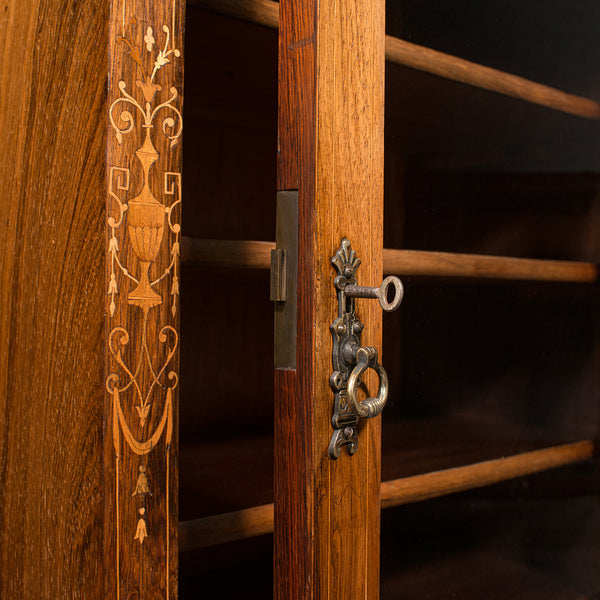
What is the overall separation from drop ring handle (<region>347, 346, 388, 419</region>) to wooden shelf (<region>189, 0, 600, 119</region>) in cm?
28

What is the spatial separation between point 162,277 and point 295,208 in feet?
0.34

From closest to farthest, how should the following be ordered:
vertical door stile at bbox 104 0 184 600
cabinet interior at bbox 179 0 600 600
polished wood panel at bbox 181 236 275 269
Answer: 1. vertical door stile at bbox 104 0 184 600
2. polished wood panel at bbox 181 236 275 269
3. cabinet interior at bbox 179 0 600 600

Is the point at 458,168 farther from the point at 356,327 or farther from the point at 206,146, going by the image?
the point at 206,146

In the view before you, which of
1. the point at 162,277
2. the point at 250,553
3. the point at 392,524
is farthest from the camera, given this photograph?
the point at 250,553

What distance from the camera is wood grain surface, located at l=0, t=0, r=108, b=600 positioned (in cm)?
49

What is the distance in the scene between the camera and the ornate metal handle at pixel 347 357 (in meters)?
0.53

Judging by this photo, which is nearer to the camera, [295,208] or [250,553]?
[295,208]

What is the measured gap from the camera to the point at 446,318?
76cm

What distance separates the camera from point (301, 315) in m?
0.53

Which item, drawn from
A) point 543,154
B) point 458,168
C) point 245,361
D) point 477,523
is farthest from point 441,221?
point 245,361

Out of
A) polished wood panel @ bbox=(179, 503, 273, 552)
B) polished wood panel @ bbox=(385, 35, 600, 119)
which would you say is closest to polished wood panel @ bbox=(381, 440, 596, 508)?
polished wood panel @ bbox=(179, 503, 273, 552)

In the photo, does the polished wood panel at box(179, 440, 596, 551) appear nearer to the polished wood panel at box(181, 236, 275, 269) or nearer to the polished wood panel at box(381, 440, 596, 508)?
the polished wood panel at box(381, 440, 596, 508)

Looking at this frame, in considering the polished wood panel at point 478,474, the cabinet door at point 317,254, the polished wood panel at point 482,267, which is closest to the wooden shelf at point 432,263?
the polished wood panel at point 482,267

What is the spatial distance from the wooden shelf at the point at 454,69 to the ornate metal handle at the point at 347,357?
0.22 metres
